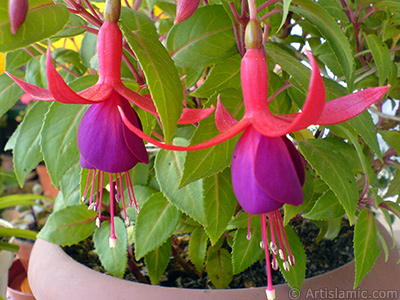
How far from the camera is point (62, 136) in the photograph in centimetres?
38

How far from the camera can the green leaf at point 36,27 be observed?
0.25 metres

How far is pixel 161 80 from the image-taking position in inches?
9.6

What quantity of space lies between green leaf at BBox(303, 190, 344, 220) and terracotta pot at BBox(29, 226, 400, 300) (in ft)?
0.26

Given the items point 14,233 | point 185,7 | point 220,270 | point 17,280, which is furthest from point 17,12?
point 17,280

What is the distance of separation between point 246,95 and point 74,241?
41cm

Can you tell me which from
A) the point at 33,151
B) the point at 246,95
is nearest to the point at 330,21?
the point at 246,95

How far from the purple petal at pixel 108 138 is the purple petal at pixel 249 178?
0.24 ft

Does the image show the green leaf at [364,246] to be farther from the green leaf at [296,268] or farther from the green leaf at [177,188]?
the green leaf at [177,188]

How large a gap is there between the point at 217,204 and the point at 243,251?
0.11m

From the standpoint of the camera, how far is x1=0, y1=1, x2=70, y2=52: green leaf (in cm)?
25

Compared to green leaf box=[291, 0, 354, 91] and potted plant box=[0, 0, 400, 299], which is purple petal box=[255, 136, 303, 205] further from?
green leaf box=[291, 0, 354, 91]

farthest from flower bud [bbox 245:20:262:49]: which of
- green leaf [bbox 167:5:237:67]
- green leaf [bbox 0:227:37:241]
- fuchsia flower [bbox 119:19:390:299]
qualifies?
green leaf [bbox 0:227:37:241]

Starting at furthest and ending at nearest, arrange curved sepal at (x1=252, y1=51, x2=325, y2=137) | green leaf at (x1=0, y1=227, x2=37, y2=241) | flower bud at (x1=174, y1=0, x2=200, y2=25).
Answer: green leaf at (x1=0, y1=227, x2=37, y2=241)
flower bud at (x1=174, y1=0, x2=200, y2=25)
curved sepal at (x1=252, y1=51, x2=325, y2=137)

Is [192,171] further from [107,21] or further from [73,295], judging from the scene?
[73,295]
